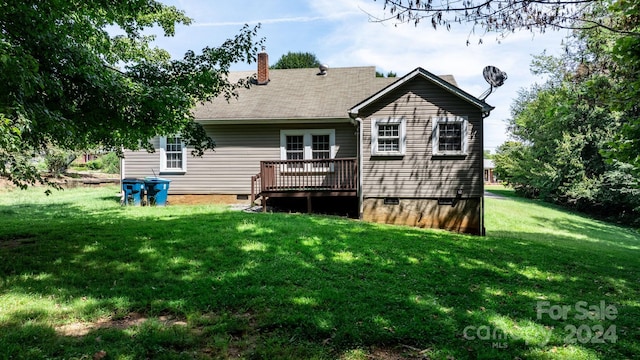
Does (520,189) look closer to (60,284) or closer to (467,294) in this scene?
(467,294)

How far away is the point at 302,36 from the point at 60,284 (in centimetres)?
731

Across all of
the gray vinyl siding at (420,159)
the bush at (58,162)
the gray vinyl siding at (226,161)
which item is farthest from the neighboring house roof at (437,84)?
the bush at (58,162)

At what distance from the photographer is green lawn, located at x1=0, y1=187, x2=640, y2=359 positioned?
3287 mm

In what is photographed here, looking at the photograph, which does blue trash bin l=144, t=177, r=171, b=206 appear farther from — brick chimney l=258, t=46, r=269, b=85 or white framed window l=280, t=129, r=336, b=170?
brick chimney l=258, t=46, r=269, b=85

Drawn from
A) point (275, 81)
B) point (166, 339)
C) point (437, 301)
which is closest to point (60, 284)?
point (166, 339)

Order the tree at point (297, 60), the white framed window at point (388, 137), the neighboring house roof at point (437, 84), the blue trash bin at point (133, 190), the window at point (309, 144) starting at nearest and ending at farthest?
the neighboring house roof at point (437, 84)
the white framed window at point (388, 137)
the blue trash bin at point (133, 190)
the window at point (309, 144)
the tree at point (297, 60)

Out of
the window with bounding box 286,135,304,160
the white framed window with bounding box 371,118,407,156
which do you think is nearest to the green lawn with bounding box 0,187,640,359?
the white framed window with bounding box 371,118,407,156

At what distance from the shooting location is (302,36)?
906 cm

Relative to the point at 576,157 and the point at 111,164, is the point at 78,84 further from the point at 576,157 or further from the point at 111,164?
the point at 576,157

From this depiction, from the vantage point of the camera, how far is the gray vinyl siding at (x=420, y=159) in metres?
11.2

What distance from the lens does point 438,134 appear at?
11359mm

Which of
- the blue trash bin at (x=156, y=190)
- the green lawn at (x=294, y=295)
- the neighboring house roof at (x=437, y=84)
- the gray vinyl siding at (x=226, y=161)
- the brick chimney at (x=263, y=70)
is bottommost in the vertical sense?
the green lawn at (x=294, y=295)

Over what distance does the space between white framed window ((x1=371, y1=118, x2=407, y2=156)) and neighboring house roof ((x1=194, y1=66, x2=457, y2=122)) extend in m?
1.35

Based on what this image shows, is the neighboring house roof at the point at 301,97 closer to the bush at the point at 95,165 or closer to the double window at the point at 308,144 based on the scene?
the double window at the point at 308,144
